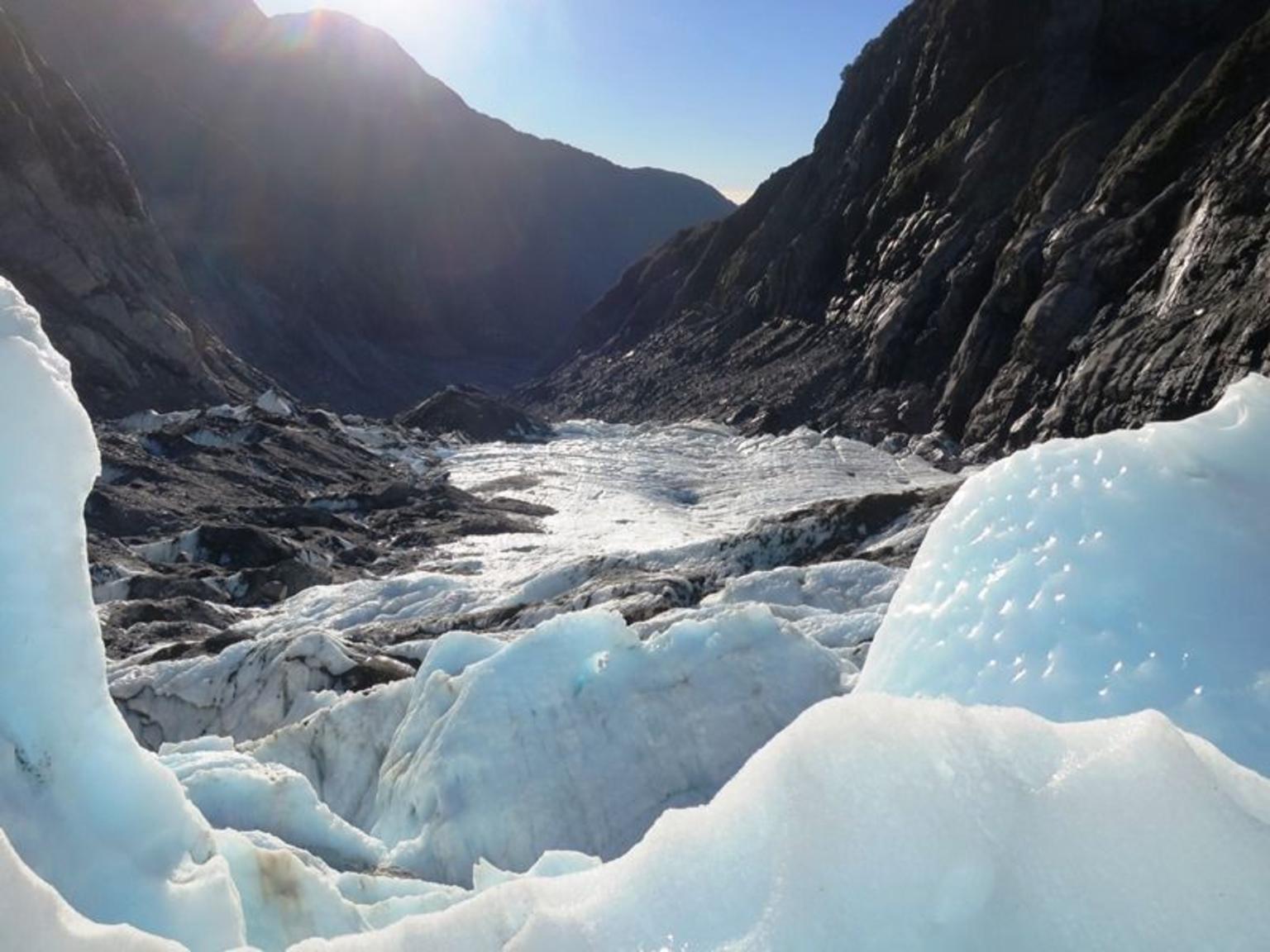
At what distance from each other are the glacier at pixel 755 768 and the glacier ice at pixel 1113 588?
0.05 ft

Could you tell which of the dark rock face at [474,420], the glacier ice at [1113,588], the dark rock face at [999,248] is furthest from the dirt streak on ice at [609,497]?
the glacier ice at [1113,588]

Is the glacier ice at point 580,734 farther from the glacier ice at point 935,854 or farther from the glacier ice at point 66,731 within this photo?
the glacier ice at point 935,854

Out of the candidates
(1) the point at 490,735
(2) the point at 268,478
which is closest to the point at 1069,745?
(1) the point at 490,735

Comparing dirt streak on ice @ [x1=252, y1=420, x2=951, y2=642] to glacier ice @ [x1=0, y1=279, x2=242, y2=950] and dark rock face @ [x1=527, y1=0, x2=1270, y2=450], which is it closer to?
dark rock face @ [x1=527, y1=0, x2=1270, y2=450]

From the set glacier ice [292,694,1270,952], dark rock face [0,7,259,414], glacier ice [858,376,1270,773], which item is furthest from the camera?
dark rock face [0,7,259,414]

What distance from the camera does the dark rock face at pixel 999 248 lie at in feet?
135

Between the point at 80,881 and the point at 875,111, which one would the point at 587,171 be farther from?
the point at 80,881

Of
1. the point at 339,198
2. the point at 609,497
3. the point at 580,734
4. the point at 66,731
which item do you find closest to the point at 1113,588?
the point at 66,731

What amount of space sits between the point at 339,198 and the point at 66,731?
13505 centimetres

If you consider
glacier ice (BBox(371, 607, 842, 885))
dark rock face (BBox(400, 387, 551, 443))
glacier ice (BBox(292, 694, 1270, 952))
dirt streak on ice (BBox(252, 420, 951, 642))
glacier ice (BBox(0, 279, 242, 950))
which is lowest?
dark rock face (BBox(400, 387, 551, 443))

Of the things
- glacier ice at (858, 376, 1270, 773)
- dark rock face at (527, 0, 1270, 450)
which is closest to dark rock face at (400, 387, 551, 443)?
dark rock face at (527, 0, 1270, 450)

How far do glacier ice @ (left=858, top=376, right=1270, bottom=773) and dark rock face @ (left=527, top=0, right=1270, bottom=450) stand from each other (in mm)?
31433

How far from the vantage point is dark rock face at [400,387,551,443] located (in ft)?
250

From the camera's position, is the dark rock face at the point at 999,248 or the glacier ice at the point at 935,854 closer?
the glacier ice at the point at 935,854
